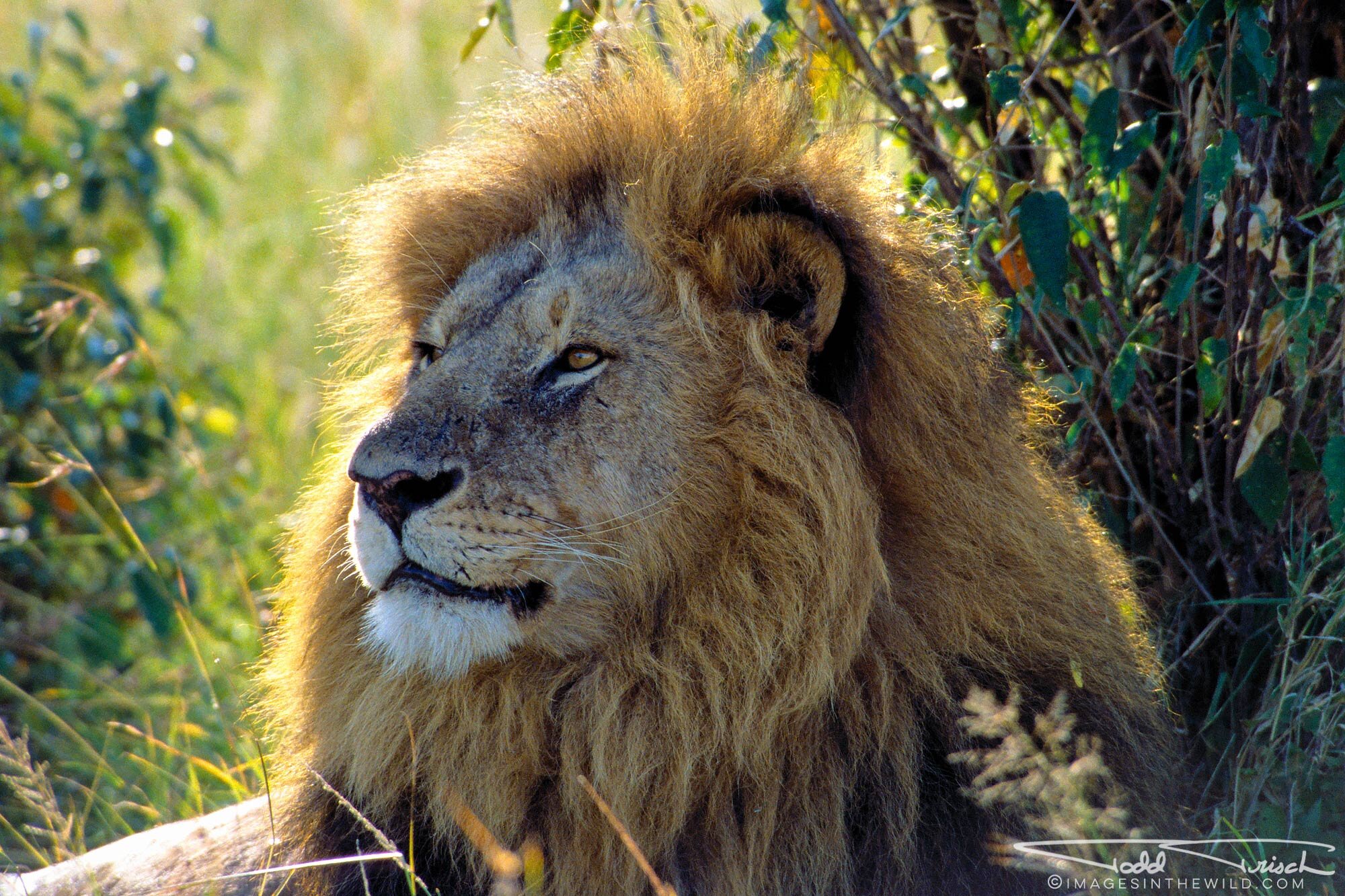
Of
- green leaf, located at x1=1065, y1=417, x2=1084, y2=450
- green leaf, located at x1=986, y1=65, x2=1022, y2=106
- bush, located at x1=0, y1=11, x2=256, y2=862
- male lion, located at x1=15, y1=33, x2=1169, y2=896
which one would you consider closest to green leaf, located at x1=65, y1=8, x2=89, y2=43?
bush, located at x1=0, y1=11, x2=256, y2=862

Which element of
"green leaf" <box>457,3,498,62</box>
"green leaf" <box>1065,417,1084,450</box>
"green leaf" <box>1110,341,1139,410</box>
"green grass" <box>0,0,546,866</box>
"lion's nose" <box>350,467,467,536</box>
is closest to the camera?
"lion's nose" <box>350,467,467,536</box>

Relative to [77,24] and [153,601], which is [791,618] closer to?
[153,601]

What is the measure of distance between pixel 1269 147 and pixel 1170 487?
93 cm

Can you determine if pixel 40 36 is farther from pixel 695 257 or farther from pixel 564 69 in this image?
pixel 695 257

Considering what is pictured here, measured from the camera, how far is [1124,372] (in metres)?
2.96

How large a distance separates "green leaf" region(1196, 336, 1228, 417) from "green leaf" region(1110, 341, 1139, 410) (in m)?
0.17

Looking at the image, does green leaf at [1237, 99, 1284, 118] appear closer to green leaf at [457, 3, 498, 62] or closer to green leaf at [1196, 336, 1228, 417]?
green leaf at [1196, 336, 1228, 417]

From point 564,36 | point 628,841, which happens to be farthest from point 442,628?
point 564,36

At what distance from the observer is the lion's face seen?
2555mm

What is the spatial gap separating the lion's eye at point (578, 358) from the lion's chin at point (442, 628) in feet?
1.73

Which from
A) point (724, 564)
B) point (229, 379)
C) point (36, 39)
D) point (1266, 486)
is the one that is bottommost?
point (229, 379)

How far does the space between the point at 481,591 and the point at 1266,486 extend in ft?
5.81

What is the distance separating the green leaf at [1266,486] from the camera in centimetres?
296

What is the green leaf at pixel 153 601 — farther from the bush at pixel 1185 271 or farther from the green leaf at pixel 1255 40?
the green leaf at pixel 1255 40
